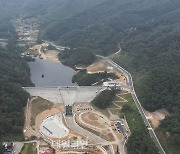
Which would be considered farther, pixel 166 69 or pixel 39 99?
pixel 166 69

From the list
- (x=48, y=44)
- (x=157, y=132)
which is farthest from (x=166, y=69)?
(x=48, y=44)

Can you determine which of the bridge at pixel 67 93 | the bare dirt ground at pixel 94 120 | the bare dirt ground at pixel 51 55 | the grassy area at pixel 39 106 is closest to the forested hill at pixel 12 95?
the grassy area at pixel 39 106

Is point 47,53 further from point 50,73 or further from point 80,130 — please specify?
point 80,130

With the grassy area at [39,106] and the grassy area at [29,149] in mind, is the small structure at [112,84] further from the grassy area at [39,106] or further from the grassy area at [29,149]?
the grassy area at [29,149]

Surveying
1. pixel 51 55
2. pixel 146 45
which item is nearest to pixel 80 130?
pixel 146 45

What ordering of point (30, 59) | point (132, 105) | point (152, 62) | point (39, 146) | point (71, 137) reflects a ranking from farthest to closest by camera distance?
A: point (30, 59) → point (152, 62) → point (132, 105) → point (71, 137) → point (39, 146)

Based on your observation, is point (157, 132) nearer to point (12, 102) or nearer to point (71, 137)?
point (71, 137)

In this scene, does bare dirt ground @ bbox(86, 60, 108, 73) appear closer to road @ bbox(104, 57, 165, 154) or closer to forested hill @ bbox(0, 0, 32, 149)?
road @ bbox(104, 57, 165, 154)
